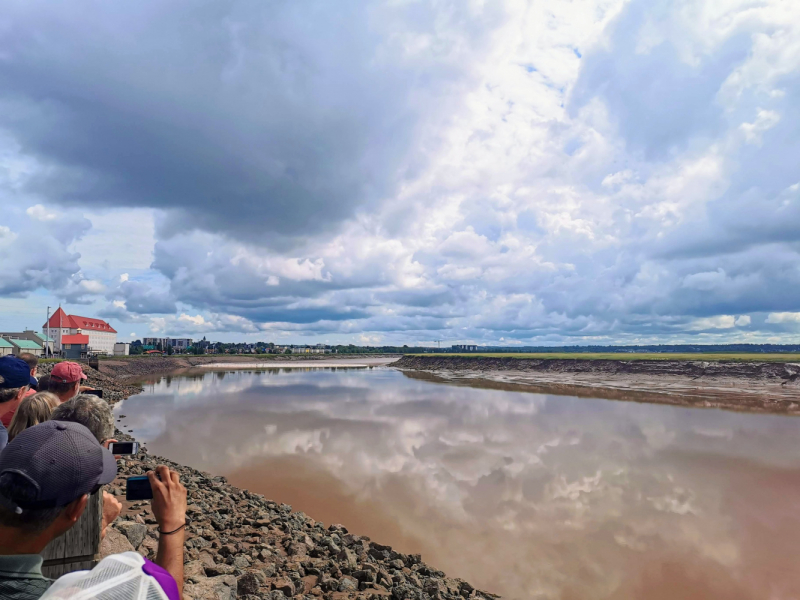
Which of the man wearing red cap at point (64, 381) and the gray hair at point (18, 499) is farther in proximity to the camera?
the man wearing red cap at point (64, 381)

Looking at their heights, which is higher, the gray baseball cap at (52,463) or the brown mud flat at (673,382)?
the gray baseball cap at (52,463)

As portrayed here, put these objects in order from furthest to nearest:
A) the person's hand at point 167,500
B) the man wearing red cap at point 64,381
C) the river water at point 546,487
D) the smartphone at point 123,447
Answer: the river water at point 546,487, the man wearing red cap at point 64,381, the smartphone at point 123,447, the person's hand at point 167,500

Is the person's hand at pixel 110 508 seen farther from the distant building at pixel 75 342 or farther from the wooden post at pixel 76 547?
the distant building at pixel 75 342

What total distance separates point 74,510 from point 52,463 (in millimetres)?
226

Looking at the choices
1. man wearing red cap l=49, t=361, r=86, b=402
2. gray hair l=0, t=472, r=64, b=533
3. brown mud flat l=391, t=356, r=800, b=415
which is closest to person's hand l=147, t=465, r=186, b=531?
gray hair l=0, t=472, r=64, b=533

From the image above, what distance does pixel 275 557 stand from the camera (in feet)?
24.6

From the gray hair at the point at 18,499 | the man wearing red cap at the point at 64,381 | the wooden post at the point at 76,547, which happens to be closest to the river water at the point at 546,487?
the man wearing red cap at the point at 64,381

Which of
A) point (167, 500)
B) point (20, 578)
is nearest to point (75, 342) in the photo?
point (167, 500)

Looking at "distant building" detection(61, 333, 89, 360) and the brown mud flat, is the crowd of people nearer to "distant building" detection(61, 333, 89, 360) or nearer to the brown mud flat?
the brown mud flat

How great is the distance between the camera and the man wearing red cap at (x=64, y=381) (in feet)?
14.9

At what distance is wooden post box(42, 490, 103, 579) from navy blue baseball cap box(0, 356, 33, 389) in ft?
8.98

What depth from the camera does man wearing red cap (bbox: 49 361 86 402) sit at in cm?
453

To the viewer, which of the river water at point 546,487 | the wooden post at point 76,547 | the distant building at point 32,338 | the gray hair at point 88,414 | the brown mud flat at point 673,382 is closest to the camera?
the wooden post at point 76,547

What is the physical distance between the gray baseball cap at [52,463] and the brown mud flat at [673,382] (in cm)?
3468
